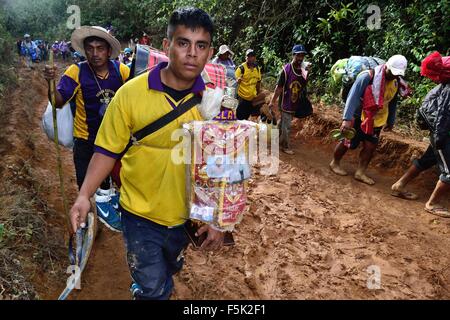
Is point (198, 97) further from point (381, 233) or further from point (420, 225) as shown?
point (420, 225)

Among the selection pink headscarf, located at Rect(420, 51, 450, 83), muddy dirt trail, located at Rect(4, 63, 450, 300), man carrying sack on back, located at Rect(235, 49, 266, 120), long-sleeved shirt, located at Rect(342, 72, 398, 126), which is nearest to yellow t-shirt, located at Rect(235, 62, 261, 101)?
man carrying sack on back, located at Rect(235, 49, 266, 120)

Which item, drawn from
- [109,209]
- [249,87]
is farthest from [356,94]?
[109,209]

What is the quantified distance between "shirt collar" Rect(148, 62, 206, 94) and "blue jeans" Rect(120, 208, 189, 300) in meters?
0.78

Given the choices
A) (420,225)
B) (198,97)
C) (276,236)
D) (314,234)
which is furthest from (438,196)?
(198,97)

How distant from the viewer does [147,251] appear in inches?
90.4

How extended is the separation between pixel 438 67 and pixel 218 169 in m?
3.74

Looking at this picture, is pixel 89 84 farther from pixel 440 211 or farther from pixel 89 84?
pixel 440 211

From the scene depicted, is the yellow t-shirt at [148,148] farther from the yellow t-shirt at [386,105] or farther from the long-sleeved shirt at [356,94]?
the yellow t-shirt at [386,105]

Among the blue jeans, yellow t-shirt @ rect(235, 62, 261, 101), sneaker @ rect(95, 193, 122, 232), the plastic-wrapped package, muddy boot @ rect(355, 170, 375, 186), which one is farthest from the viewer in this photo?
yellow t-shirt @ rect(235, 62, 261, 101)

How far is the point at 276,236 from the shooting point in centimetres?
432

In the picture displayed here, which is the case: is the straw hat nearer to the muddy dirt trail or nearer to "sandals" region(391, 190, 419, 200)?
the muddy dirt trail

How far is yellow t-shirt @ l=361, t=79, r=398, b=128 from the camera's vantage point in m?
5.11

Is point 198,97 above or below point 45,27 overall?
below

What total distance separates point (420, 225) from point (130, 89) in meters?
4.03
